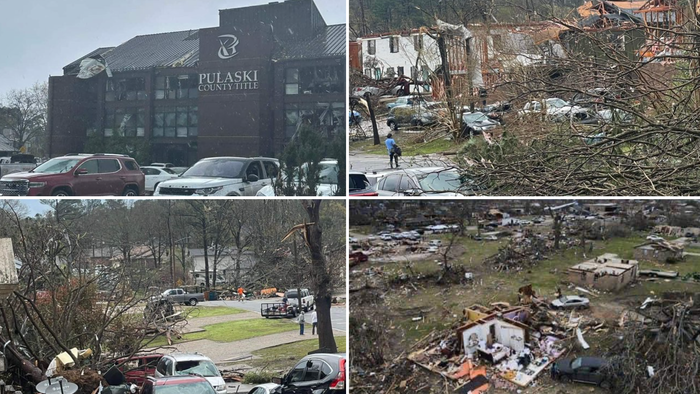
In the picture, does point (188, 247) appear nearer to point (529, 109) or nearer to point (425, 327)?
point (425, 327)

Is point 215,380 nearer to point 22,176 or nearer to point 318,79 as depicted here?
point 22,176

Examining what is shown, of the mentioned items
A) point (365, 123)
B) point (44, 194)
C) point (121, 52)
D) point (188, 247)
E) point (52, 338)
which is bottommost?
point (52, 338)

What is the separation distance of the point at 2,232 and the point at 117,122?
97 cm

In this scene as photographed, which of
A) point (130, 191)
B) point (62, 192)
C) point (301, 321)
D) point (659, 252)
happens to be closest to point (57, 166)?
point (62, 192)

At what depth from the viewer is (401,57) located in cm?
387

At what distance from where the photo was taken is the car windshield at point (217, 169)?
389 cm

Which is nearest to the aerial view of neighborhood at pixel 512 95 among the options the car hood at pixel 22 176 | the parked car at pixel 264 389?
the parked car at pixel 264 389

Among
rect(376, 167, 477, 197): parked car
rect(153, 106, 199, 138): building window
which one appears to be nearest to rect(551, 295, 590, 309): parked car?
rect(376, 167, 477, 197): parked car

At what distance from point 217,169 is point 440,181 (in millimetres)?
1252

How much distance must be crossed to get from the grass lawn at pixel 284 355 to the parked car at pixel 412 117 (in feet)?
4.14

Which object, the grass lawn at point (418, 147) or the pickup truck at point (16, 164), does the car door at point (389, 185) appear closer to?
the grass lawn at point (418, 147)

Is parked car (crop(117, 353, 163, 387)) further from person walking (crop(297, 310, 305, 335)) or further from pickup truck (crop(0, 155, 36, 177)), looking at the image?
pickup truck (crop(0, 155, 36, 177))

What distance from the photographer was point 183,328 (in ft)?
13.3

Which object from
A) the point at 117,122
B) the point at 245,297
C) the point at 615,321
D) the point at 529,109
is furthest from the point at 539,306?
the point at 117,122
